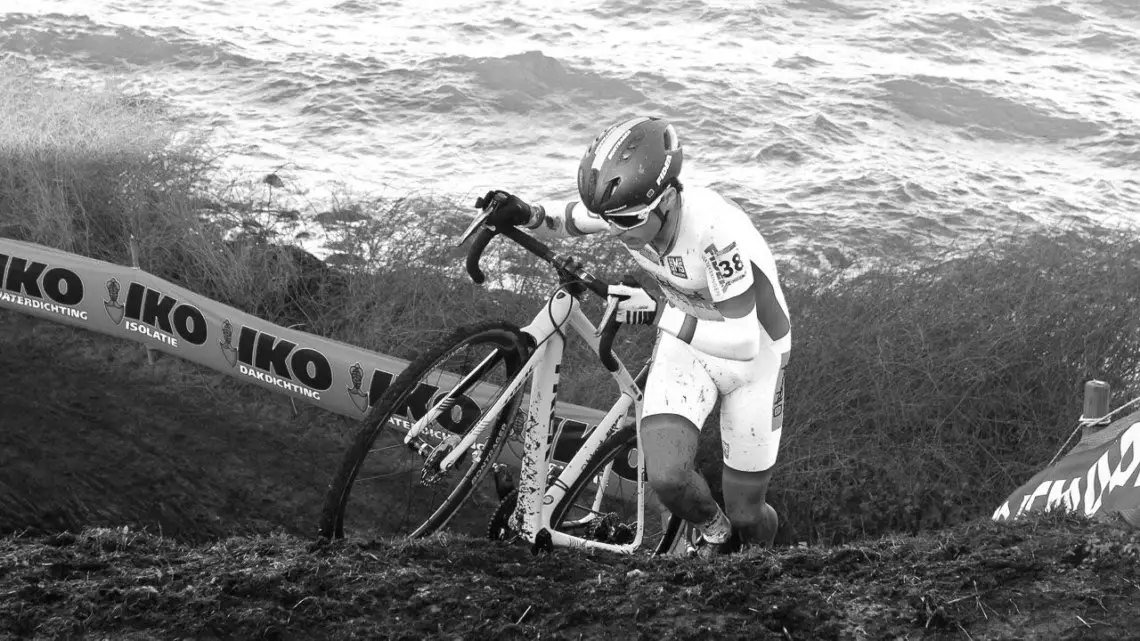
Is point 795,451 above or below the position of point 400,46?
below

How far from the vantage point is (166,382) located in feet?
27.2

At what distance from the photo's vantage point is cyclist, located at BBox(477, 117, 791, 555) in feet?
15.1

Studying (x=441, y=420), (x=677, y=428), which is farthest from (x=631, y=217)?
(x=441, y=420)

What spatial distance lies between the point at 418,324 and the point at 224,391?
5.12 ft

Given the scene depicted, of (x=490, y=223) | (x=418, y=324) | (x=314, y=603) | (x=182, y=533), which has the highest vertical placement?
(x=490, y=223)

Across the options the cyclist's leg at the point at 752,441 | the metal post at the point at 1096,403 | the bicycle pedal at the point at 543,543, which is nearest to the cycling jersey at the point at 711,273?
the cyclist's leg at the point at 752,441

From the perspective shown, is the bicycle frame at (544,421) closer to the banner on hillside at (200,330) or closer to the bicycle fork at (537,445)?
the bicycle fork at (537,445)

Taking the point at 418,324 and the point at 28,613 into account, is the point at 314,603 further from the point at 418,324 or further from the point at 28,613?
the point at 418,324

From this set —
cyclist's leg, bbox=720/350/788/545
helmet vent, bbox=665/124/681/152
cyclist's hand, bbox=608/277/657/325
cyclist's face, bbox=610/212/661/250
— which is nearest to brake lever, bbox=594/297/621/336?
cyclist's hand, bbox=608/277/657/325

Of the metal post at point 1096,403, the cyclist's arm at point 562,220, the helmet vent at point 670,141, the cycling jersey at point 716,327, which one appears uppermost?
the helmet vent at point 670,141

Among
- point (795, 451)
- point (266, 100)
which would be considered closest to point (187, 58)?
point (266, 100)

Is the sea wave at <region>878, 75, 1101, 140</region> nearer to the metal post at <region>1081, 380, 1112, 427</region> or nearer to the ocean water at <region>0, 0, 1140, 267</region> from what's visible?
the ocean water at <region>0, 0, 1140, 267</region>

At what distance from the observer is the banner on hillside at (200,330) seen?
732 centimetres

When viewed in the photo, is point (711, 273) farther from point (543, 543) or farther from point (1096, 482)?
point (1096, 482)
